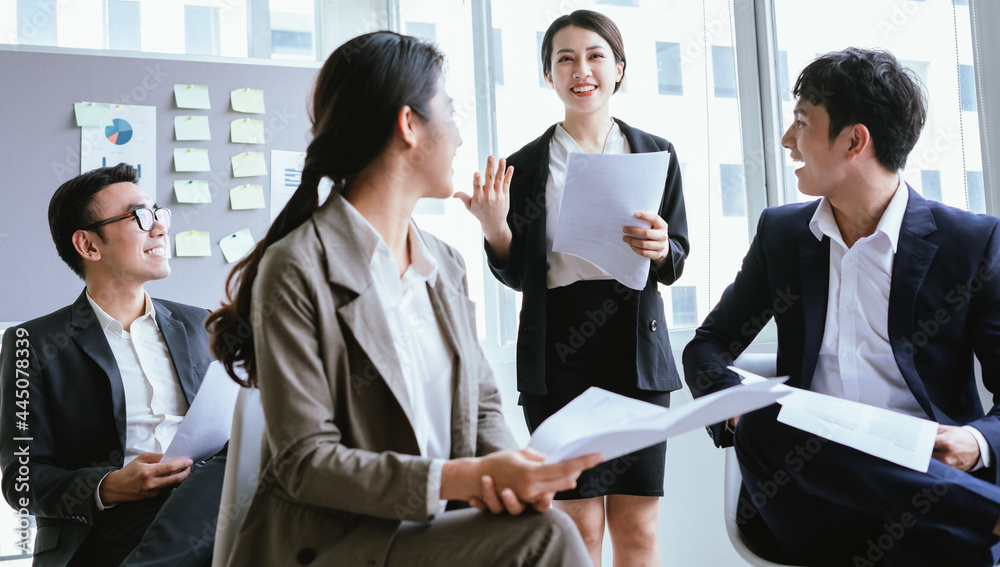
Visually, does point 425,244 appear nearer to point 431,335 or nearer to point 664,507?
point 431,335

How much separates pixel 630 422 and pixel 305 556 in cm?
45

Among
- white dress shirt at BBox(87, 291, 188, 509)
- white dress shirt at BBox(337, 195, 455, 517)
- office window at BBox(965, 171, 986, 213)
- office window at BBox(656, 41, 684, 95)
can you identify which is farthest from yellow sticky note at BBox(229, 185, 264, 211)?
office window at BBox(965, 171, 986, 213)

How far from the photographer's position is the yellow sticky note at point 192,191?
308cm

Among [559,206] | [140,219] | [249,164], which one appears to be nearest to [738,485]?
[559,206]

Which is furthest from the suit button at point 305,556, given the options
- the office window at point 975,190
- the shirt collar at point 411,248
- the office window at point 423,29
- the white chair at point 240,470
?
the office window at point 423,29

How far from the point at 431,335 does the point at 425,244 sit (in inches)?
6.7

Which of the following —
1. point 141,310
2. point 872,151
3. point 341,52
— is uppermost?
point 341,52

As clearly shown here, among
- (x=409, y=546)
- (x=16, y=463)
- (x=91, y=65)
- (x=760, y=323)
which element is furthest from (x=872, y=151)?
(x=91, y=65)

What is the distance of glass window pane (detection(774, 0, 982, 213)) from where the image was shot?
1827 millimetres

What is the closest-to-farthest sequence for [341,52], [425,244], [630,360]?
[341,52]
[425,244]
[630,360]

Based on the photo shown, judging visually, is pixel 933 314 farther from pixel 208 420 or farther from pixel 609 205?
pixel 208 420

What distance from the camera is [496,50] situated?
125 inches

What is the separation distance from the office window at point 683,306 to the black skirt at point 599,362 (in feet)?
2.51

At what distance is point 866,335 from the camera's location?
1450mm
